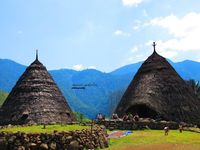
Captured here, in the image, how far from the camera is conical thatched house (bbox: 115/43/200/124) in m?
38.4

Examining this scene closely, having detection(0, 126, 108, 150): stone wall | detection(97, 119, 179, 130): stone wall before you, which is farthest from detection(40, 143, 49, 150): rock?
detection(97, 119, 179, 130): stone wall

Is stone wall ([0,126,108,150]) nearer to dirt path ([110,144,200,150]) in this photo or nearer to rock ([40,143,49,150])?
rock ([40,143,49,150])

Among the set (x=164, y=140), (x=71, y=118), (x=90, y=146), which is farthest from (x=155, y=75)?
(x=90, y=146)

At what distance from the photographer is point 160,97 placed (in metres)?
39.8

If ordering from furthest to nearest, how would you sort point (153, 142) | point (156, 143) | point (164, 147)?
point (153, 142), point (156, 143), point (164, 147)

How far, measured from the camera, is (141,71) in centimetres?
4466

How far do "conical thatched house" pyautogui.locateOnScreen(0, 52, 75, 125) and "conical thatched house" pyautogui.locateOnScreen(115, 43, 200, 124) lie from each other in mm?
6096

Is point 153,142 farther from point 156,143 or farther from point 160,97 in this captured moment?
point 160,97

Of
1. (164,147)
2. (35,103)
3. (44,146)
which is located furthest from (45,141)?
(35,103)

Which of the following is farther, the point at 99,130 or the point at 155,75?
the point at 155,75

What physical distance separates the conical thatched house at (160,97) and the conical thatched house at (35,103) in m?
6.10

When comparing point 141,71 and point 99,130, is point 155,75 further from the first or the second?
point 99,130

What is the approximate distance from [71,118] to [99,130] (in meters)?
15.5

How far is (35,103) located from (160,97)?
1130cm
